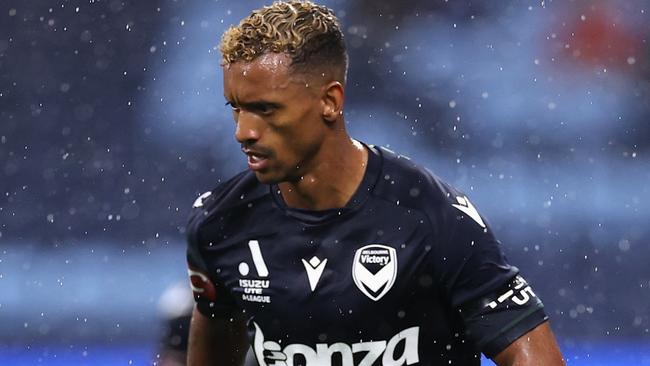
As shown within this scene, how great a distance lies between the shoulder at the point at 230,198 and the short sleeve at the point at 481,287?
519 mm

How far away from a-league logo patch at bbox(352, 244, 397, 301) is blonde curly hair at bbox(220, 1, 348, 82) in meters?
0.45

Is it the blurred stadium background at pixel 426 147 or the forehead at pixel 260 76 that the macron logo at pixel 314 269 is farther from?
the blurred stadium background at pixel 426 147

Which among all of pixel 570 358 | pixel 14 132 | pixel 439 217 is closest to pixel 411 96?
pixel 570 358

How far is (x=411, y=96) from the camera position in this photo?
6.74 meters

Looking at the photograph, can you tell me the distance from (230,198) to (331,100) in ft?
1.38

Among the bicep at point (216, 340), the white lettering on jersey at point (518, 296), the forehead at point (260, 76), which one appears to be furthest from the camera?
the bicep at point (216, 340)

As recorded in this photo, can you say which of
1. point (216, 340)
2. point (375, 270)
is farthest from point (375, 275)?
point (216, 340)

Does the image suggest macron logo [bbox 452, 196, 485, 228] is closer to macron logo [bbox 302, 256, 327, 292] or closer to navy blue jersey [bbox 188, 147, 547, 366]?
navy blue jersey [bbox 188, 147, 547, 366]

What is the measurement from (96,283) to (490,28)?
232 cm

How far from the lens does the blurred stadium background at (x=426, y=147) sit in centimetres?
676

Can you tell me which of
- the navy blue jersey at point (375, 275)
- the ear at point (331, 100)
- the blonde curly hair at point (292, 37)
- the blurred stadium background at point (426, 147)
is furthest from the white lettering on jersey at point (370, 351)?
the blurred stadium background at point (426, 147)

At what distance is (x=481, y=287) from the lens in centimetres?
332

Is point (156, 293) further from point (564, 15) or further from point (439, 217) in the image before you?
point (439, 217)

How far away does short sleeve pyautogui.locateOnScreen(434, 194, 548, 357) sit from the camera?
3309 mm
